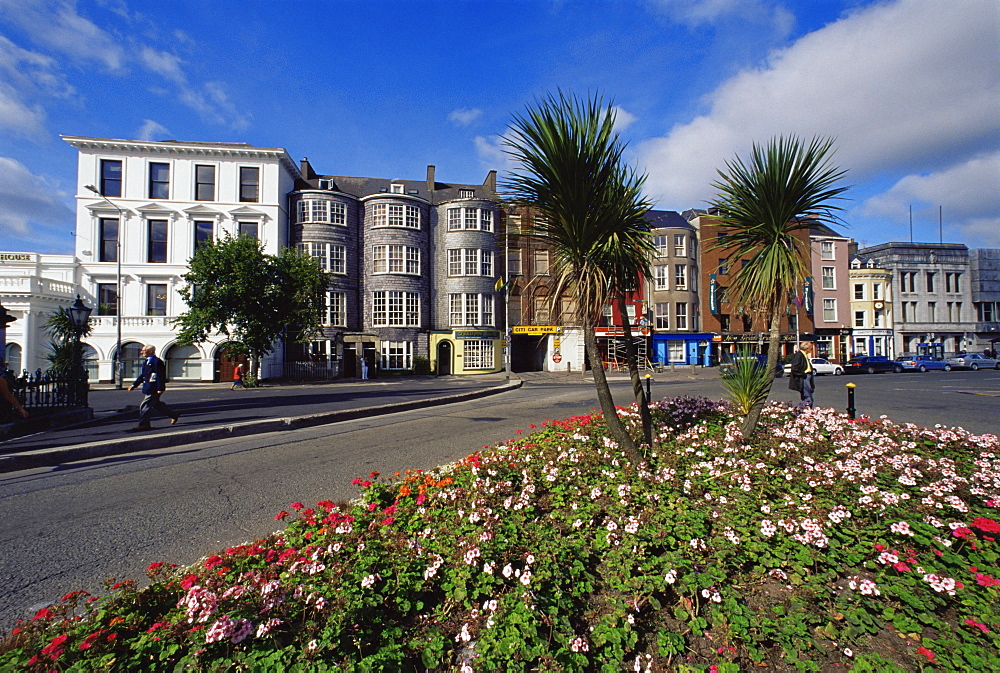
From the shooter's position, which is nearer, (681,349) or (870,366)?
(870,366)

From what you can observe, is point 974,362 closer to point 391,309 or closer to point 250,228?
point 391,309

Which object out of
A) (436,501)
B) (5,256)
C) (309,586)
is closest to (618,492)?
(436,501)

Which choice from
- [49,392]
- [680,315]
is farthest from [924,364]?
[49,392]

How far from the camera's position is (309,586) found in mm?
2777

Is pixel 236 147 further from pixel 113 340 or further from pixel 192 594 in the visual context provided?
pixel 192 594

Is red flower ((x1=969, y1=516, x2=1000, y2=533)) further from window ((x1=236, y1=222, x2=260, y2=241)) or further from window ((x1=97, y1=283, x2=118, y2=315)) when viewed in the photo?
window ((x1=97, y1=283, x2=118, y2=315))

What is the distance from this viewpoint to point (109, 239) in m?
30.1

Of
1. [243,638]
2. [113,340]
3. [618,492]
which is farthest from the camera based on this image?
[113,340]

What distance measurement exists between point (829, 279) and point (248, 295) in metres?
54.5

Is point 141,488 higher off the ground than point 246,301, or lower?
lower

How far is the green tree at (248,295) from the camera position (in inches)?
945

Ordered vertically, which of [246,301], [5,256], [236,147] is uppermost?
[236,147]

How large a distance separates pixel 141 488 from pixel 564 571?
5.92 m

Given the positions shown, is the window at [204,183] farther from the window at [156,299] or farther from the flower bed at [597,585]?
the flower bed at [597,585]
